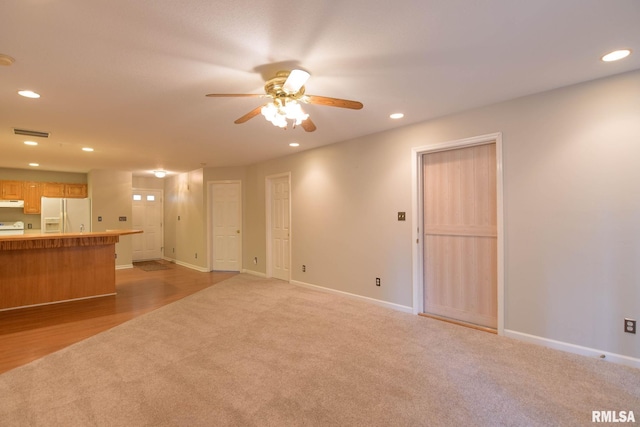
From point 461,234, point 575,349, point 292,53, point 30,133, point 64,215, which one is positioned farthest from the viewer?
point 64,215

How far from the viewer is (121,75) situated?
7.95 feet

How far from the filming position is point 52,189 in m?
7.16

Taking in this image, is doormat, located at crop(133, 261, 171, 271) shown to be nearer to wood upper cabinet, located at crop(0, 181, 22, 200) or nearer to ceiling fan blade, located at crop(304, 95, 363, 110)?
wood upper cabinet, located at crop(0, 181, 22, 200)

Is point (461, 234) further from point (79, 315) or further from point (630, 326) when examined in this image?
point (79, 315)

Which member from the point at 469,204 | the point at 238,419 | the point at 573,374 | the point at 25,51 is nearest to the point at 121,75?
the point at 25,51

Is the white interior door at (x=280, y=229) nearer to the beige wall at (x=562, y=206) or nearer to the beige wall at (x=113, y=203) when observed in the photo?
the beige wall at (x=562, y=206)

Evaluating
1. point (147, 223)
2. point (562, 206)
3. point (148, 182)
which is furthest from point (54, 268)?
point (562, 206)

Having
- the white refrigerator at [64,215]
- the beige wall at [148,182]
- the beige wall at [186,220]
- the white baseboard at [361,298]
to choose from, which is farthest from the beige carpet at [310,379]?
the beige wall at [148,182]

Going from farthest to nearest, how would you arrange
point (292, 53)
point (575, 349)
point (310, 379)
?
1. point (575, 349)
2. point (310, 379)
3. point (292, 53)

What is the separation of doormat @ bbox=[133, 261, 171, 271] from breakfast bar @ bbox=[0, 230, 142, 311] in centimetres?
236

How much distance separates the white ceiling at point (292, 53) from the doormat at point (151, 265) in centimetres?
450

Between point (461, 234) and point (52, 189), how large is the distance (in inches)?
352

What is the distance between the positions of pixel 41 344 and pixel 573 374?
4975 millimetres

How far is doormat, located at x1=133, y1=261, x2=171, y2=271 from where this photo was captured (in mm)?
7434
